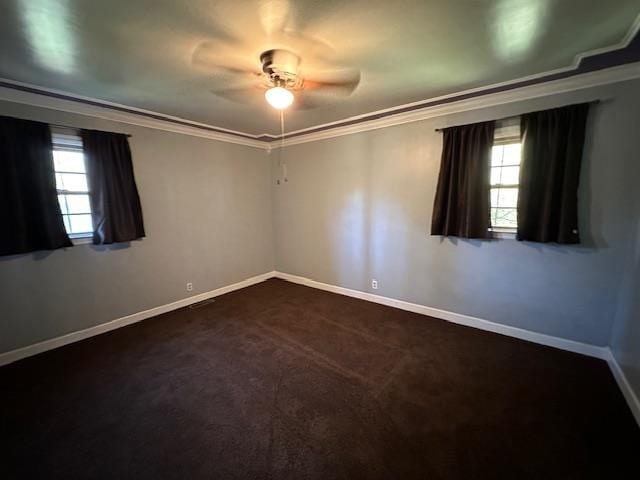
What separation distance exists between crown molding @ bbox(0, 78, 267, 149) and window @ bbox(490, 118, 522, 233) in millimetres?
3391

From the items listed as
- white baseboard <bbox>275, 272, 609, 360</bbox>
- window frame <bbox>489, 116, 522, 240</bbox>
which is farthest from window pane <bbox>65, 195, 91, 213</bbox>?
window frame <bbox>489, 116, 522, 240</bbox>

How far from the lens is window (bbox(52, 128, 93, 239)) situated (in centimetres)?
274

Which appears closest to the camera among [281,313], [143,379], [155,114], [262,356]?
[143,379]

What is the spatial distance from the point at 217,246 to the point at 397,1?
146 inches

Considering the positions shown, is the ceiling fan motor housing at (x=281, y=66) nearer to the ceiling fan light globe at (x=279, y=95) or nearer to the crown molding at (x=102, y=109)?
the ceiling fan light globe at (x=279, y=95)

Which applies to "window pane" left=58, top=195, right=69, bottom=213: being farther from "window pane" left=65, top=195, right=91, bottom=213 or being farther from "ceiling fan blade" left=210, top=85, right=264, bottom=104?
"ceiling fan blade" left=210, top=85, right=264, bottom=104

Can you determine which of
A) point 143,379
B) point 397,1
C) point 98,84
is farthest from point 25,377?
point 397,1

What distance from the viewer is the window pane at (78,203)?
9.30 ft

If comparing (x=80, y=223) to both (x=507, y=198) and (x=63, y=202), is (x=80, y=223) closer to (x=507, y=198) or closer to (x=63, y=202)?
(x=63, y=202)

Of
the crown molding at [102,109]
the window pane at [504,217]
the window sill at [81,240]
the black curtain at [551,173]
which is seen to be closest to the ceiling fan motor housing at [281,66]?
the crown molding at [102,109]

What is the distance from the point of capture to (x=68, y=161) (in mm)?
2814

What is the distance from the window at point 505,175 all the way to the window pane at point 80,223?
14.5 feet

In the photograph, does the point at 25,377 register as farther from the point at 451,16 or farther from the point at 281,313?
the point at 451,16

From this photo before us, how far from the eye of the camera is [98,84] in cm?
232
